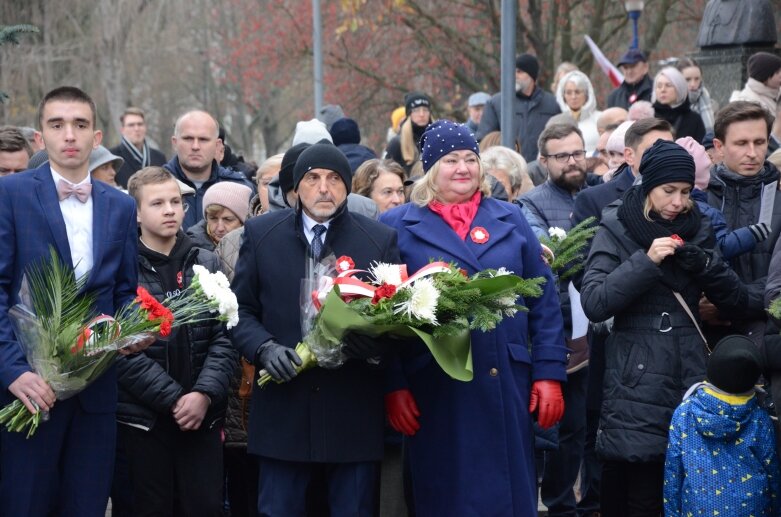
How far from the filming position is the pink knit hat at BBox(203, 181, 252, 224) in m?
8.09

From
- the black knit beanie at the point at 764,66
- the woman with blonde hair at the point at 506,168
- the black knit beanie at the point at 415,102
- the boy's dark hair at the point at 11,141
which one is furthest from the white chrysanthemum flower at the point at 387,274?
the black knit beanie at the point at 415,102

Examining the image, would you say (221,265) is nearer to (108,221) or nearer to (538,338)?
(108,221)

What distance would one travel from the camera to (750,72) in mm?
11320

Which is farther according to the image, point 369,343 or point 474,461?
point 474,461

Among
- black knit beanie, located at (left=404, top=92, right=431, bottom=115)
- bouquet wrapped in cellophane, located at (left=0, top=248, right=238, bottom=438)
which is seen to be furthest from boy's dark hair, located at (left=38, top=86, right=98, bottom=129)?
black knit beanie, located at (left=404, top=92, right=431, bottom=115)

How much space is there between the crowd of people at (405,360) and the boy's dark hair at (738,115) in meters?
0.02

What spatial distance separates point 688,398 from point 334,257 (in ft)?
6.35

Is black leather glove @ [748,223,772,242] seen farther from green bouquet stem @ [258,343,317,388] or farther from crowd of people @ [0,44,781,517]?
green bouquet stem @ [258,343,317,388]

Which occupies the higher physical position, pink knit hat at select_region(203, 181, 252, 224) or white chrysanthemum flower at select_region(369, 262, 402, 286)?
pink knit hat at select_region(203, 181, 252, 224)

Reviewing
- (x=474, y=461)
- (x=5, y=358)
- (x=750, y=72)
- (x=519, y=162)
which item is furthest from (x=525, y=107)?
(x=5, y=358)

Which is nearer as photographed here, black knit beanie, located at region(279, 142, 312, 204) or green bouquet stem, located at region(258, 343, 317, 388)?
green bouquet stem, located at region(258, 343, 317, 388)

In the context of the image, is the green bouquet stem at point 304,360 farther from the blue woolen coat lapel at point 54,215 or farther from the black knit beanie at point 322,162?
the blue woolen coat lapel at point 54,215

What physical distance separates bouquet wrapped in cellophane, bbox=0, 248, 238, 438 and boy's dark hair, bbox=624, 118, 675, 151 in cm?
318

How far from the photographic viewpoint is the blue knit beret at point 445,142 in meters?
A: 6.43
